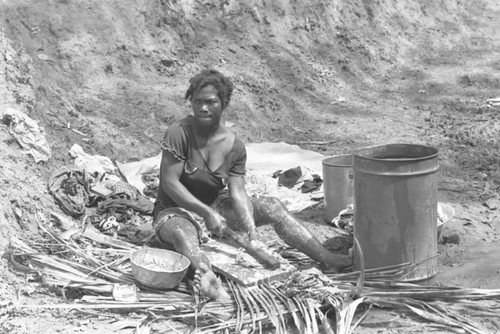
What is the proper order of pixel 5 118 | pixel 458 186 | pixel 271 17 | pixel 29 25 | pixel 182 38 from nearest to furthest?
pixel 5 118, pixel 458 186, pixel 29 25, pixel 182 38, pixel 271 17

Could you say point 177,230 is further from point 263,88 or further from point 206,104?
point 263,88

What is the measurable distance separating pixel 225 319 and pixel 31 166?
2648 millimetres

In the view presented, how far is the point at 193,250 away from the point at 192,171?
2.00ft

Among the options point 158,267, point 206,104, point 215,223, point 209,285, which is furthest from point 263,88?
point 209,285

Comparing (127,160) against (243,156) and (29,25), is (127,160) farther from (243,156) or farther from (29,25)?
(243,156)

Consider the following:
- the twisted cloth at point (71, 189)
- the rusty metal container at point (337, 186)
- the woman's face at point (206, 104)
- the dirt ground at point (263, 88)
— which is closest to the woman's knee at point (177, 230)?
the woman's face at point (206, 104)

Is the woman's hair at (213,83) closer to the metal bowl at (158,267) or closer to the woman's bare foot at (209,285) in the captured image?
the metal bowl at (158,267)

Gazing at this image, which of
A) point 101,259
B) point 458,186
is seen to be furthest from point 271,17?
point 101,259

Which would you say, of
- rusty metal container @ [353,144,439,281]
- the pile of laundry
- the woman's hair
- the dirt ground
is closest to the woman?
the woman's hair

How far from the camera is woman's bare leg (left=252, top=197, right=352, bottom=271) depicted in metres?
4.68

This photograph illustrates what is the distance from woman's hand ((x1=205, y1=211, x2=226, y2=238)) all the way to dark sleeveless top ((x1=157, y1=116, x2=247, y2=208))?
13.7 inches

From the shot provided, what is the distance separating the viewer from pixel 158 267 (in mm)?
4355

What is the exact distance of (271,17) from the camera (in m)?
11.3

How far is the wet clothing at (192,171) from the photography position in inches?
185
